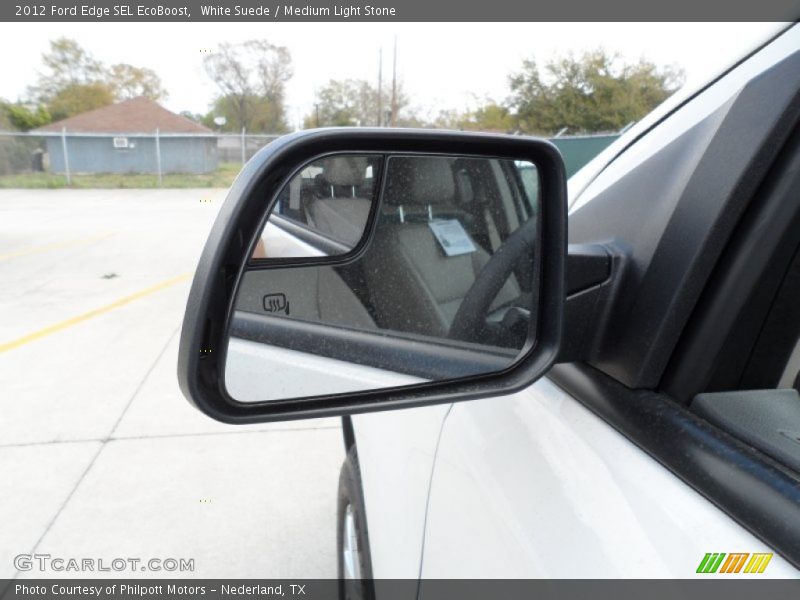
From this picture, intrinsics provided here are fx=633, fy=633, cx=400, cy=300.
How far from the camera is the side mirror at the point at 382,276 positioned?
38.7 inches

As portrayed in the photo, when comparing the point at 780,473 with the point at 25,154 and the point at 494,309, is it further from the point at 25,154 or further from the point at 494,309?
the point at 25,154

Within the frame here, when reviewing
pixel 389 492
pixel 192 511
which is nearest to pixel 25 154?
pixel 192 511

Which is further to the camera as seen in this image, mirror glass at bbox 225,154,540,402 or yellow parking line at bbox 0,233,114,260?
yellow parking line at bbox 0,233,114,260

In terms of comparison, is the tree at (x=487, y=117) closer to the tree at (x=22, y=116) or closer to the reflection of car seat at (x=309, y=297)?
the reflection of car seat at (x=309, y=297)

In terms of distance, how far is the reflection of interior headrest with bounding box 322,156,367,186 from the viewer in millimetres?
1148

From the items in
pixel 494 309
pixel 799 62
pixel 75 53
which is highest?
pixel 75 53

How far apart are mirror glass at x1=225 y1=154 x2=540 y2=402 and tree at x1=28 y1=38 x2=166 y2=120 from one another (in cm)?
5712

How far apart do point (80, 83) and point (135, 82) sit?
5.30 meters

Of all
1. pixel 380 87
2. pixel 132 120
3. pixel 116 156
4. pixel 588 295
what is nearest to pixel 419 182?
pixel 588 295

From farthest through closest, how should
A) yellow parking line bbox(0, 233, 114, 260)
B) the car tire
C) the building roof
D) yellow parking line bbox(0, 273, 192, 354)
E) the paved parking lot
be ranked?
the building roof, yellow parking line bbox(0, 233, 114, 260), yellow parking line bbox(0, 273, 192, 354), the paved parking lot, the car tire

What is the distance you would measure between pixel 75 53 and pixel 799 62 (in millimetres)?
62753

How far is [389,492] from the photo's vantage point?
1.74 m

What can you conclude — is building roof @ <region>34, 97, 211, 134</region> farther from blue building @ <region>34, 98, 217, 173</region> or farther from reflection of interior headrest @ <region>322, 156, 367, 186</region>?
reflection of interior headrest @ <region>322, 156, 367, 186</region>

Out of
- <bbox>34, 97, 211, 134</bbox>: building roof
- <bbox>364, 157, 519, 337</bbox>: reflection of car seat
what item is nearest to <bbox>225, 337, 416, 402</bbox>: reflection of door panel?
<bbox>364, 157, 519, 337</bbox>: reflection of car seat
